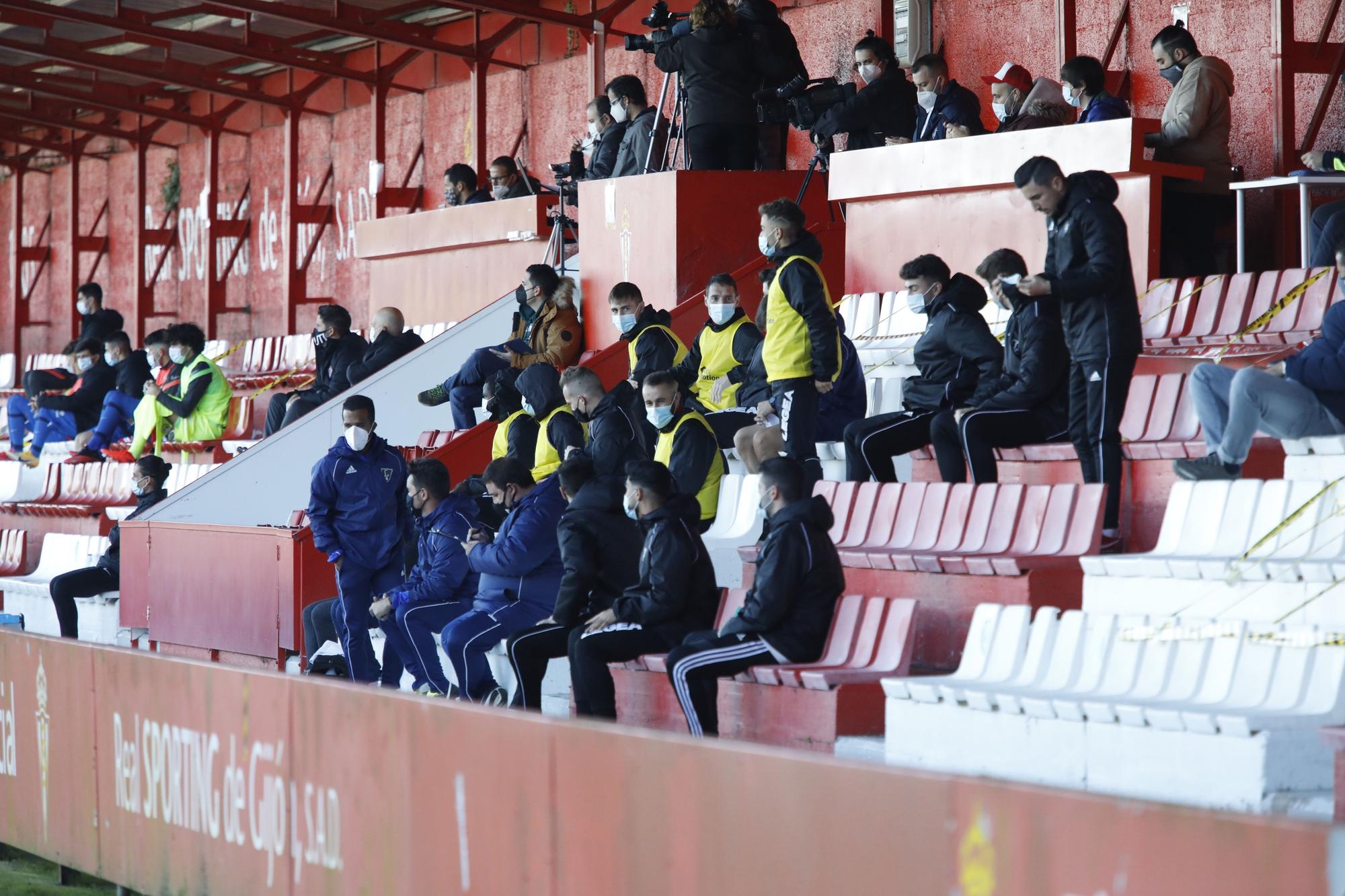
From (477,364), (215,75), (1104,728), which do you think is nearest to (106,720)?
(1104,728)

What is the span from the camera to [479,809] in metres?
4.63

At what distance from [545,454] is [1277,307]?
367 cm

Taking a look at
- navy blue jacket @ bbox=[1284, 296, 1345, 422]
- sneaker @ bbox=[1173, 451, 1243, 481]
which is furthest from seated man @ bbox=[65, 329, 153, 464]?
navy blue jacket @ bbox=[1284, 296, 1345, 422]

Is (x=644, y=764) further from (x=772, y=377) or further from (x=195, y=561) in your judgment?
(x=195, y=561)

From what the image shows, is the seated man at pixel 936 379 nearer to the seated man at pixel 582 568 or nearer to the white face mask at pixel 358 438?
the seated man at pixel 582 568

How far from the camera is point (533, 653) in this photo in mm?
7285

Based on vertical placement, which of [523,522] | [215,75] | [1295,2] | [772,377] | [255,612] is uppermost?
[215,75]

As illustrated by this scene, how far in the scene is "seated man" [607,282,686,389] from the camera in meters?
9.71

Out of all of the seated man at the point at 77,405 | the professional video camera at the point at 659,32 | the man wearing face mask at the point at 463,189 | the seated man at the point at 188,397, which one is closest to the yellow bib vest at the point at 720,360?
the professional video camera at the point at 659,32

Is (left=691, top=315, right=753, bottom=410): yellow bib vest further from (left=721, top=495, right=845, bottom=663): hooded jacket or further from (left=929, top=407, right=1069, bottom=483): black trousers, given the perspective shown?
(left=721, top=495, right=845, bottom=663): hooded jacket

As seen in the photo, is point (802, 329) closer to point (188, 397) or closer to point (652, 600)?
point (652, 600)

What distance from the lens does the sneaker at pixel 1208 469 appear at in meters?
6.52

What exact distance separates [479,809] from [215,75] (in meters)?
20.3

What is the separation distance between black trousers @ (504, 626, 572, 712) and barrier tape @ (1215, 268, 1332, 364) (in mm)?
3441
